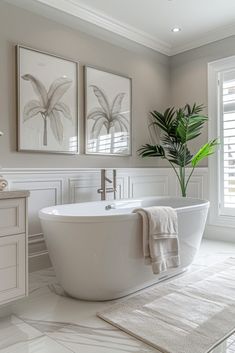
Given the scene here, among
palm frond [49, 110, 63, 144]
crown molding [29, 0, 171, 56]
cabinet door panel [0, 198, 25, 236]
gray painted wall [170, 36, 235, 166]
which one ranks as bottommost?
cabinet door panel [0, 198, 25, 236]

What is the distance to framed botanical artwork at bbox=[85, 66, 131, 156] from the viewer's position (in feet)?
11.0

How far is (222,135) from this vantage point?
3.86 meters

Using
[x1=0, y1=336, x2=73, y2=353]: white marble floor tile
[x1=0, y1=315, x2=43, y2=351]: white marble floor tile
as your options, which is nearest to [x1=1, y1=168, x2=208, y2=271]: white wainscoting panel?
[x1=0, y1=315, x2=43, y2=351]: white marble floor tile

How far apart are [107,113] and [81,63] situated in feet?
2.06

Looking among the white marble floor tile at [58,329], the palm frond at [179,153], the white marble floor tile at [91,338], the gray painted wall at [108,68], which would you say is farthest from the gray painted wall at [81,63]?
the white marble floor tile at [91,338]

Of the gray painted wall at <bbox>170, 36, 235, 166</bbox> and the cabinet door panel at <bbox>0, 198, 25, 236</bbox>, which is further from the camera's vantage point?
the gray painted wall at <bbox>170, 36, 235, 166</bbox>

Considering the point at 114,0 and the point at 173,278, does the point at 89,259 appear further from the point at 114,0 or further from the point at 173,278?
the point at 114,0

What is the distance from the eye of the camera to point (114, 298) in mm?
2172

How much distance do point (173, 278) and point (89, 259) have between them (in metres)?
→ 0.95

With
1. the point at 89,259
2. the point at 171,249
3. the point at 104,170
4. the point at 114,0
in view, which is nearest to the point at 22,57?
the point at 114,0

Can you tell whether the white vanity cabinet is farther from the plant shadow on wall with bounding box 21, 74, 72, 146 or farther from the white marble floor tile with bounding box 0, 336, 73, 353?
the plant shadow on wall with bounding box 21, 74, 72, 146

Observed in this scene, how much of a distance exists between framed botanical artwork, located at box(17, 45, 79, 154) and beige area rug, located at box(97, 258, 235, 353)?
5.58ft

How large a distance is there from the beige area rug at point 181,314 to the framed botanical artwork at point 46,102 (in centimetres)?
170

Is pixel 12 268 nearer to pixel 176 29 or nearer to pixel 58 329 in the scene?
pixel 58 329
